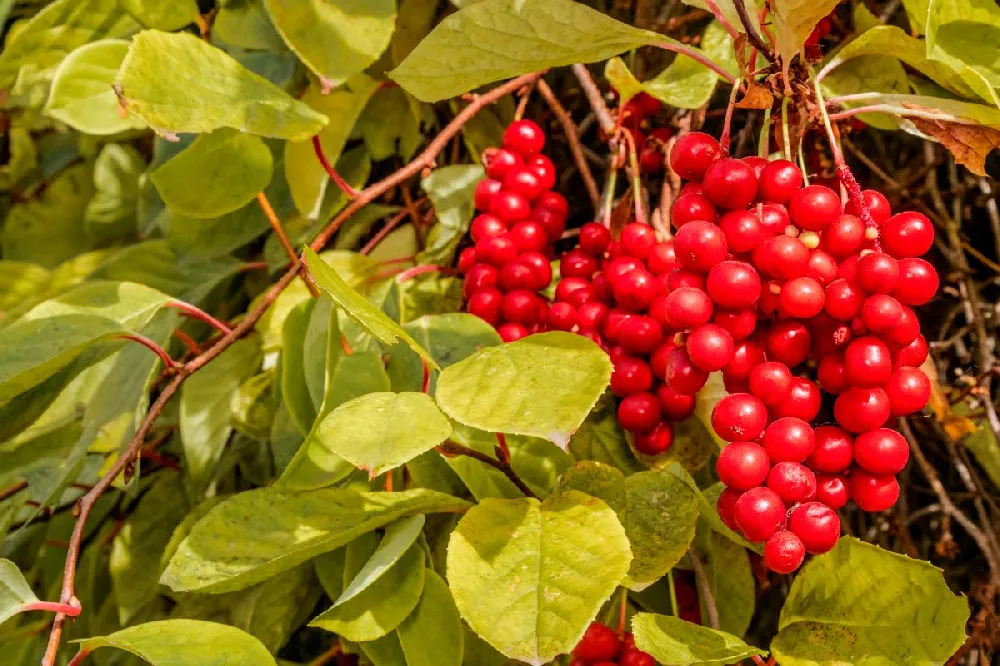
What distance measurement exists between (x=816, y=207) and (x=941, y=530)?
443 mm

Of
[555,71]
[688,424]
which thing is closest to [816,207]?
[688,424]

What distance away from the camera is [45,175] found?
3.79 ft

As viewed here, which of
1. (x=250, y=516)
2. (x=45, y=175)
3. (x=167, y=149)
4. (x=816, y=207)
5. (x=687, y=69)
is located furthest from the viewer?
(x=45, y=175)

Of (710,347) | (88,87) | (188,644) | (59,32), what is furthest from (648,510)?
(59,32)

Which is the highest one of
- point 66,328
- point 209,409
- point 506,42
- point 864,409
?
point 506,42

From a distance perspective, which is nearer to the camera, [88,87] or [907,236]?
[907,236]

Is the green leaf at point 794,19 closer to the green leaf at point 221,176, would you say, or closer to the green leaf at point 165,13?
the green leaf at point 221,176

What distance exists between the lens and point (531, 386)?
0.46m

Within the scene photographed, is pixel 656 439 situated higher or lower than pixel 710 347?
lower

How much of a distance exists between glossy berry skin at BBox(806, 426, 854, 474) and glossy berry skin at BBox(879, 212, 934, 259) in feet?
0.34

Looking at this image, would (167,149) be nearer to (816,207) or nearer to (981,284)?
(816,207)

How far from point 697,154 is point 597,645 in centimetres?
31

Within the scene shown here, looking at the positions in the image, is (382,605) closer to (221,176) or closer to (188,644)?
(188,644)

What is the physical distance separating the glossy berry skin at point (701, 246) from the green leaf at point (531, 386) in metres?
0.07
